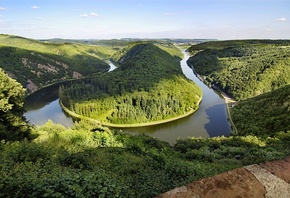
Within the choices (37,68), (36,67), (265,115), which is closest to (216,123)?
(265,115)

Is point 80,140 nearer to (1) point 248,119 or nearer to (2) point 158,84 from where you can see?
(1) point 248,119

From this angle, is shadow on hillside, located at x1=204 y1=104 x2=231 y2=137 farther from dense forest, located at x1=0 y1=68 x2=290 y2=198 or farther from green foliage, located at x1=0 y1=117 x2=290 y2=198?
green foliage, located at x1=0 y1=117 x2=290 y2=198

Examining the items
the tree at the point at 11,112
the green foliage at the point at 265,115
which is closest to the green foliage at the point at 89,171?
the tree at the point at 11,112

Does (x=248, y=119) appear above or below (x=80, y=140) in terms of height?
below

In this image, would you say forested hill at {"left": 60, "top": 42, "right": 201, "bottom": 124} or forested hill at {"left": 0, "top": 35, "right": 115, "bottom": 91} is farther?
forested hill at {"left": 0, "top": 35, "right": 115, "bottom": 91}

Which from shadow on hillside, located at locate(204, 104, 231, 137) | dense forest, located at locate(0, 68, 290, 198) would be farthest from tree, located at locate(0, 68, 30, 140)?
shadow on hillside, located at locate(204, 104, 231, 137)

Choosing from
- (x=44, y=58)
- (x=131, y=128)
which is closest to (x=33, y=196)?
(x=131, y=128)
